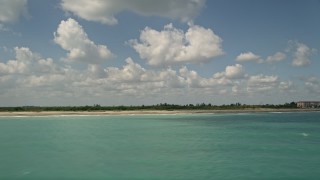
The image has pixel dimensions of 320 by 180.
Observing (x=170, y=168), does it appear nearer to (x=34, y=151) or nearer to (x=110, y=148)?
(x=110, y=148)

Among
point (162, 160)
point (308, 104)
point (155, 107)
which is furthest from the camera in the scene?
point (308, 104)

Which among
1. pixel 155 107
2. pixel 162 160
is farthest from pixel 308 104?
pixel 162 160

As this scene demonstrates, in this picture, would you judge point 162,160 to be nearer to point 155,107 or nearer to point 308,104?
point 155,107

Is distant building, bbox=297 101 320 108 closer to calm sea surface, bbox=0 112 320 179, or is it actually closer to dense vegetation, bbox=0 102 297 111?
dense vegetation, bbox=0 102 297 111

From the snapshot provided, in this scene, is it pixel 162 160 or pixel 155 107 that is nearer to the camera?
pixel 162 160

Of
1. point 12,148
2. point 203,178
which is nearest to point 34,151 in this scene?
point 12,148

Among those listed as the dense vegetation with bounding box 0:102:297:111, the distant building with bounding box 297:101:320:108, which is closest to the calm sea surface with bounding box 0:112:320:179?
the dense vegetation with bounding box 0:102:297:111

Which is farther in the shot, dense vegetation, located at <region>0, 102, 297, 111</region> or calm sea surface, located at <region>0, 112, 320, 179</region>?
dense vegetation, located at <region>0, 102, 297, 111</region>

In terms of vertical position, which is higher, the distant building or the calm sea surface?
the distant building

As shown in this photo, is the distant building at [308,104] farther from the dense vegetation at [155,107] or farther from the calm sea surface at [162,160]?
the calm sea surface at [162,160]

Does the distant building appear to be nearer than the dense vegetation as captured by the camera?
No

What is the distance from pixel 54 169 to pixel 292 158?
14.6 meters

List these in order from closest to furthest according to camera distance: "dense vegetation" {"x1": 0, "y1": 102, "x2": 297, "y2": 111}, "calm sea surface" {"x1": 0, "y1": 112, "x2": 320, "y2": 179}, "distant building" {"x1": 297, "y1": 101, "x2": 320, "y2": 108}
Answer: "calm sea surface" {"x1": 0, "y1": 112, "x2": 320, "y2": 179} < "dense vegetation" {"x1": 0, "y1": 102, "x2": 297, "y2": 111} < "distant building" {"x1": 297, "y1": 101, "x2": 320, "y2": 108}

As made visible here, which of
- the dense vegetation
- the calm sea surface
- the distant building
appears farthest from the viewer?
the distant building
